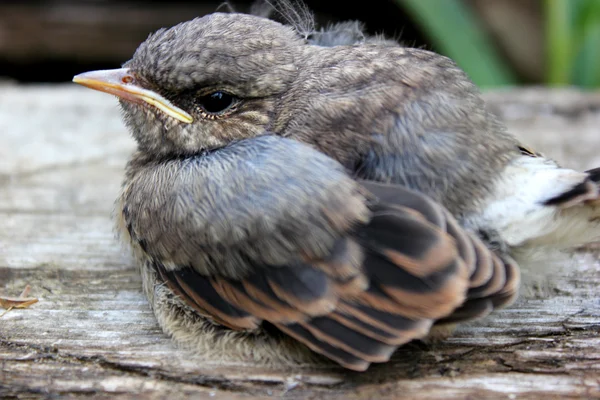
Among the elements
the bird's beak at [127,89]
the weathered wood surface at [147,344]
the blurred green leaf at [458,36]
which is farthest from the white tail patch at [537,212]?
the blurred green leaf at [458,36]

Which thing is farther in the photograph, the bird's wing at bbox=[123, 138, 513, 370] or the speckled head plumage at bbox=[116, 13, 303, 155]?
the speckled head plumage at bbox=[116, 13, 303, 155]

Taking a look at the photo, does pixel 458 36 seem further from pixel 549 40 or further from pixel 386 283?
pixel 386 283

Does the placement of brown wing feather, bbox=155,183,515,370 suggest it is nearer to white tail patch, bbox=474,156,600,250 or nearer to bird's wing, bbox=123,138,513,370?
bird's wing, bbox=123,138,513,370

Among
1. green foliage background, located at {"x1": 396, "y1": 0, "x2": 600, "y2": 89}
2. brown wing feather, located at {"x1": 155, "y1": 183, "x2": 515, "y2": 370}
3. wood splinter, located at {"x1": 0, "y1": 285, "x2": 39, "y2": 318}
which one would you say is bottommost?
wood splinter, located at {"x1": 0, "y1": 285, "x2": 39, "y2": 318}

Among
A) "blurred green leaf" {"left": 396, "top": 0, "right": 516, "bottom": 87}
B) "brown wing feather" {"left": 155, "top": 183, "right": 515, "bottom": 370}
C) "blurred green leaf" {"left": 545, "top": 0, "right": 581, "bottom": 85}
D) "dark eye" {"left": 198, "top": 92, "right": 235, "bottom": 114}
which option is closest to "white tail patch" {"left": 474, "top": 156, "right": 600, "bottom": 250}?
"brown wing feather" {"left": 155, "top": 183, "right": 515, "bottom": 370}

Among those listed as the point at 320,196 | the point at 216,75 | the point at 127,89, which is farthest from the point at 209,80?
the point at 320,196

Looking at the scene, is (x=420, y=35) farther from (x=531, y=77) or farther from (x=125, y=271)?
(x=125, y=271)
